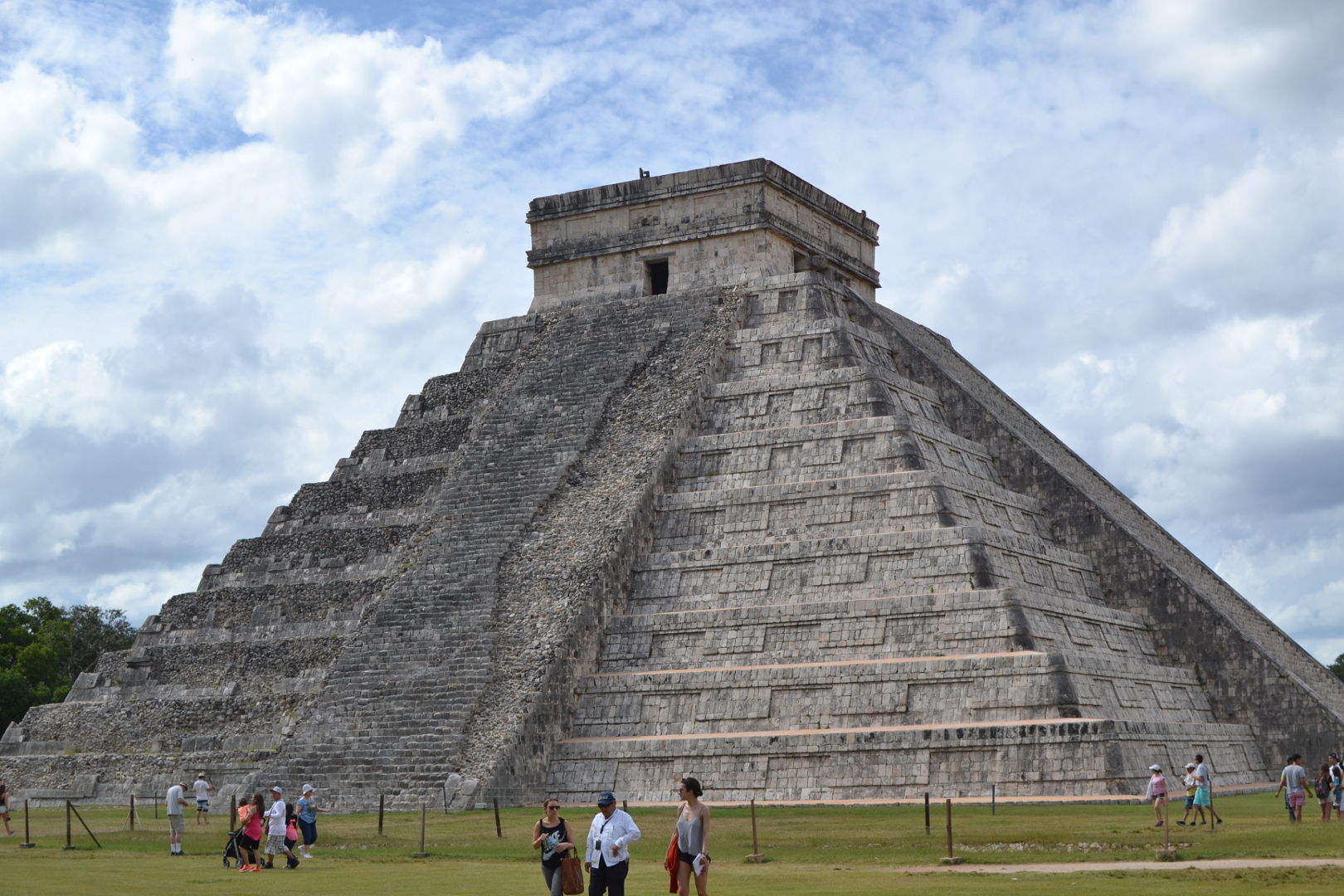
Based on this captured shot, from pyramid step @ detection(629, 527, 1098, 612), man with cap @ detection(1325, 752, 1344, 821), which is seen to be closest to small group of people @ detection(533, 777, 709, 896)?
man with cap @ detection(1325, 752, 1344, 821)

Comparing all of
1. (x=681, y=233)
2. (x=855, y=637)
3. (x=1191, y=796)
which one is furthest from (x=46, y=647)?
(x=1191, y=796)

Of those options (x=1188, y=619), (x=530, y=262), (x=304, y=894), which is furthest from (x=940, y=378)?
(x=304, y=894)

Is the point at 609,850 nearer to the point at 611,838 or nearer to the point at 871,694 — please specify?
the point at 611,838

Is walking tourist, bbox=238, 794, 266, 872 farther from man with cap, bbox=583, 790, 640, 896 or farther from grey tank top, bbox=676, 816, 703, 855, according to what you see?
grey tank top, bbox=676, 816, 703, 855

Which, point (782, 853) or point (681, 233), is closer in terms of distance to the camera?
point (782, 853)

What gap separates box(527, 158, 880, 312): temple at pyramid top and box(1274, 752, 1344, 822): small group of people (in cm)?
1384

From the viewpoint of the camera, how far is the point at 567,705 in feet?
77.0

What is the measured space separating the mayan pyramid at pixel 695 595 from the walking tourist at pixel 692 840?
1002 centimetres

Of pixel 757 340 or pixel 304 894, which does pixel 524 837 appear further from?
pixel 757 340

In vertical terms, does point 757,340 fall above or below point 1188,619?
above

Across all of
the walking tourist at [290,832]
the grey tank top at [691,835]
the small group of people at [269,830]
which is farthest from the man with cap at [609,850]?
the walking tourist at [290,832]

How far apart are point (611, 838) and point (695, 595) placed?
13.6m

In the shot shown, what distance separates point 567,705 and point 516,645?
3.62 ft

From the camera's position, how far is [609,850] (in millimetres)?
11031
